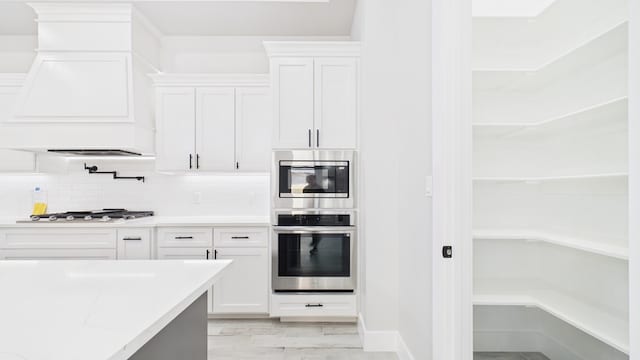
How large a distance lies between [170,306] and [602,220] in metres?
2.28

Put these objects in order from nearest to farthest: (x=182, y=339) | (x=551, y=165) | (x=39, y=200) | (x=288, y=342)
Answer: (x=182, y=339) → (x=551, y=165) → (x=288, y=342) → (x=39, y=200)

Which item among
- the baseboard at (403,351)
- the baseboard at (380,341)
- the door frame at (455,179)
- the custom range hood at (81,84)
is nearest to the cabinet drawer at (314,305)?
the baseboard at (380,341)

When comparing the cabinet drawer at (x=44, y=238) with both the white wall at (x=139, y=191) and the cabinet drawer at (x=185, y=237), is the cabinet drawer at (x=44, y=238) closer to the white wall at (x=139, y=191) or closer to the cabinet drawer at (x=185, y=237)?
the cabinet drawer at (x=185, y=237)

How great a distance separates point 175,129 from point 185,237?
39.0 inches

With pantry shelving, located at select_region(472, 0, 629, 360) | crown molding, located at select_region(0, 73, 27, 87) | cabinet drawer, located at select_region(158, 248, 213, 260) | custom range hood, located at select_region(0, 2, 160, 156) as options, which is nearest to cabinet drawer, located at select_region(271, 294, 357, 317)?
cabinet drawer, located at select_region(158, 248, 213, 260)

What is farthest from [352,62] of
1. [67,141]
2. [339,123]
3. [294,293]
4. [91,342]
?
[91,342]

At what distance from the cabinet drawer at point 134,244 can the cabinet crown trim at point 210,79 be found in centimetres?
134

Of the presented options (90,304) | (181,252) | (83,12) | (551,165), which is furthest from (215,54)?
(90,304)

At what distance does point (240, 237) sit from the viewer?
321cm

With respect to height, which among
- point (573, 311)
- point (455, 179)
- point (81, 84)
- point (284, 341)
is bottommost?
point (284, 341)

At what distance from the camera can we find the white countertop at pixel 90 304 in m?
0.72

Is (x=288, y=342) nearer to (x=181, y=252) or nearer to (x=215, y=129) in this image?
(x=181, y=252)

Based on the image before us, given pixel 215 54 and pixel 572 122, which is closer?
pixel 572 122

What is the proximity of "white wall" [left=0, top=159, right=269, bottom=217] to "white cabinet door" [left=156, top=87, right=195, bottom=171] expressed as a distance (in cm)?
38
